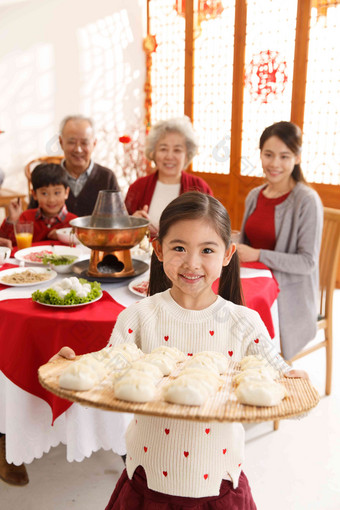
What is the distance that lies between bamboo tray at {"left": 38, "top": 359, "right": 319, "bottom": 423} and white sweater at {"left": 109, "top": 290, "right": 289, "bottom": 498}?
0.19 metres

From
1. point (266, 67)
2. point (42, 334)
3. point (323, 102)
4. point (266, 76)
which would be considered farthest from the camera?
point (266, 76)

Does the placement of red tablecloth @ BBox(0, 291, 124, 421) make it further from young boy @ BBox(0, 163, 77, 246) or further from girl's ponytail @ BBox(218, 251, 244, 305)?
young boy @ BBox(0, 163, 77, 246)

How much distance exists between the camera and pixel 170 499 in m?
1.11

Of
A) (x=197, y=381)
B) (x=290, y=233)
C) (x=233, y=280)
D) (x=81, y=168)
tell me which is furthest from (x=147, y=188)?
(x=197, y=381)

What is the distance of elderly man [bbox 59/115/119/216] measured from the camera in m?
3.29

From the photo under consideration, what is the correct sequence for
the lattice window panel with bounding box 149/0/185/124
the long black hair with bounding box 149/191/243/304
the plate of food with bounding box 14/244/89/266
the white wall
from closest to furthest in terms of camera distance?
the long black hair with bounding box 149/191/243/304 → the plate of food with bounding box 14/244/89/266 → the white wall → the lattice window panel with bounding box 149/0/185/124

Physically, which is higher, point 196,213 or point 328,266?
point 196,213

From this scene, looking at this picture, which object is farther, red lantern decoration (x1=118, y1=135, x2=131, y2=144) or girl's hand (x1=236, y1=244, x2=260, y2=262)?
red lantern decoration (x1=118, y1=135, x2=131, y2=144)

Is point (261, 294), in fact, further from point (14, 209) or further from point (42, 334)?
point (14, 209)

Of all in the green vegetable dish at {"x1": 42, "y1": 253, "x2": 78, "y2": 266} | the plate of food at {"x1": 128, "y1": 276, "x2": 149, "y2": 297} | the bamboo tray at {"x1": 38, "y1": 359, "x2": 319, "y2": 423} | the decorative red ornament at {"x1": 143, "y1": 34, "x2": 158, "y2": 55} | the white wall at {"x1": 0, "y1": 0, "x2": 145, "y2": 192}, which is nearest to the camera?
the bamboo tray at {"x1": 38, "y1": 359, "x2": 319, "y2": 423}

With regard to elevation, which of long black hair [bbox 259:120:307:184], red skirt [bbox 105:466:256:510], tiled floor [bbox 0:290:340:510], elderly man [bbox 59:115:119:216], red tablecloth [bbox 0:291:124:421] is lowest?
tiled floor [bbox 0:290:340:510]

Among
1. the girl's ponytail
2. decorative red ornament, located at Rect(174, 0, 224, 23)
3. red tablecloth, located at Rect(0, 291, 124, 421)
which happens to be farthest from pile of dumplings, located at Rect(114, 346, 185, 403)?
decorative red ornament, located at Rect(174, 0, 224, 23)

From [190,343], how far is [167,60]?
4.91 metres

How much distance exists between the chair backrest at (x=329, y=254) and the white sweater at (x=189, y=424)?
1.65 m
